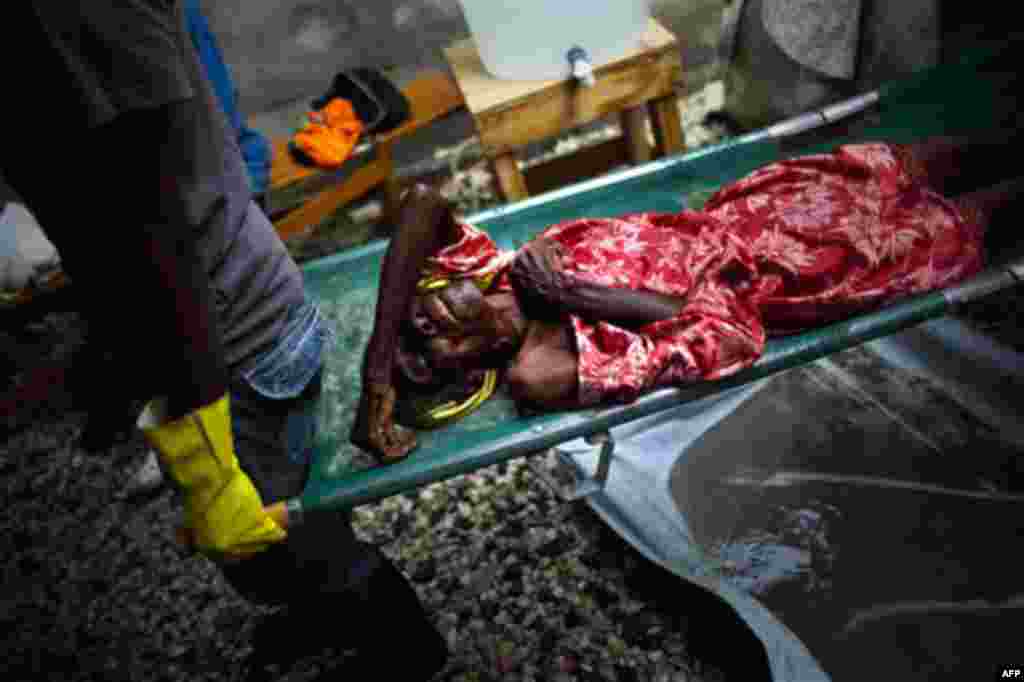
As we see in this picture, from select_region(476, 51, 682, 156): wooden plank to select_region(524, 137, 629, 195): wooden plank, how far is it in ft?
1.72

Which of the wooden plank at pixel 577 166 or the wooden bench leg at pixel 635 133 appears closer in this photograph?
the wooden bench leg at pixel 635 133

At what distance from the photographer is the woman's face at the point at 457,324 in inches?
70.9

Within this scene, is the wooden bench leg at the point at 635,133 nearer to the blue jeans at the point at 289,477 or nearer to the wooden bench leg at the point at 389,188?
the wooden bench leg at the point at 389,188

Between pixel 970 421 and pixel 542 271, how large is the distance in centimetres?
140

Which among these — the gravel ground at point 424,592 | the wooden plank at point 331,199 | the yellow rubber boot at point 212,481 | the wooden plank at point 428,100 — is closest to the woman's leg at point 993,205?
the gravel ground at point 424,592

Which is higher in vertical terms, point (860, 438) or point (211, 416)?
point (211, 416)

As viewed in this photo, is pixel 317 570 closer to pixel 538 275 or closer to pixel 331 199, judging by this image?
pixel 538 275

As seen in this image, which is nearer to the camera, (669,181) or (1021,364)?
(1021,364)

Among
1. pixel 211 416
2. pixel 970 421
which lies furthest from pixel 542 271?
pixel 970 421

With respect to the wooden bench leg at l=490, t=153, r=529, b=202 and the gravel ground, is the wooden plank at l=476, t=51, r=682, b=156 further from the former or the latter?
the gravel ground

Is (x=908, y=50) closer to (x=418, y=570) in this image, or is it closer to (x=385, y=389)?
(x=385, y=389)

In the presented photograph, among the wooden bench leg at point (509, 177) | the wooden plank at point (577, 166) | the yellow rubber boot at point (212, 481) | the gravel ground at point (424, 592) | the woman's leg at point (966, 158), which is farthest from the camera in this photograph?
the wooden plank at point (577, 166)

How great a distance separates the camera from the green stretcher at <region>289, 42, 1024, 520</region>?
5.60 ft

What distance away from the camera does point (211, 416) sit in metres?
1.33
